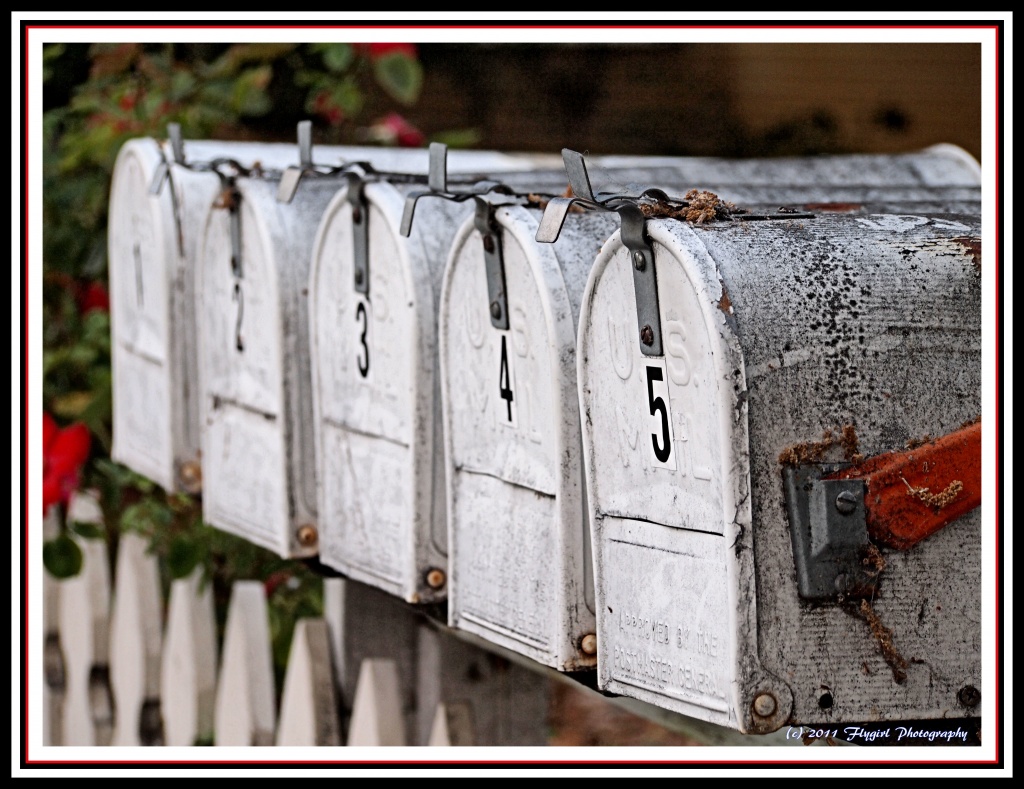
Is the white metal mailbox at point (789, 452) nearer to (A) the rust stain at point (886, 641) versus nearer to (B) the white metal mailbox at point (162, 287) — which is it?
(A) the rust stain at point (886, 641)

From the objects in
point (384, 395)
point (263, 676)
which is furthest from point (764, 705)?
point (263, 676)

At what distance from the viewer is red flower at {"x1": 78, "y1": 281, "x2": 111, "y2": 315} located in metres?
2.93

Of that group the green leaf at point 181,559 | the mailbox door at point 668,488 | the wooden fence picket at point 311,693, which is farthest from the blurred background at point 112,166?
the mailbox door at point 668,488

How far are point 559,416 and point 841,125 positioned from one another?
5.21m

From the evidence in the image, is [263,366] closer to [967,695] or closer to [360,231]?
[360,231]

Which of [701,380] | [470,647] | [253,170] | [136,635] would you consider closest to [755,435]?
[701,380]

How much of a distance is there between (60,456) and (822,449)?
195cm

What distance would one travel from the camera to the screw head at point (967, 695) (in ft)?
3.70

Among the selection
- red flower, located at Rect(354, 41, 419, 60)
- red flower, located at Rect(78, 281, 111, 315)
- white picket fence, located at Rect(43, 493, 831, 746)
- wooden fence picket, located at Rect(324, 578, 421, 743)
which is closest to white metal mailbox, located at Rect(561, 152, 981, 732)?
white picket fence, located at Rect(43, 493, 831, 746)

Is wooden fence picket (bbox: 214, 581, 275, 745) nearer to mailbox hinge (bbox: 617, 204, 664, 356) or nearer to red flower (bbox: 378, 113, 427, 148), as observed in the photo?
red flower (bbox: 378, 113, 427, 148)

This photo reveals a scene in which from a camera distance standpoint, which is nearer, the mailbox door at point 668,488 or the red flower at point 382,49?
the mailbox door at point 668,488

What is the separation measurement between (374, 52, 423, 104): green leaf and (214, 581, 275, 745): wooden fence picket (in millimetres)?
1047

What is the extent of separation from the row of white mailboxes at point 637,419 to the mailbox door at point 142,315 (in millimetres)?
284

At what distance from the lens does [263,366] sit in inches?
72.3
